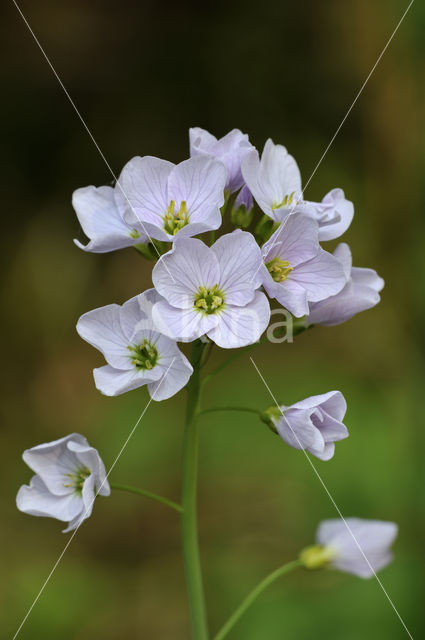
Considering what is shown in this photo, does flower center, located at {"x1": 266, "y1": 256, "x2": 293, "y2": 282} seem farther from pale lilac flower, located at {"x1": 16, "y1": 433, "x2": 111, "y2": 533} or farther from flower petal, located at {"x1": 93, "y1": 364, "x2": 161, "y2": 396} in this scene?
pale lilac flower, located at {"x1": 16, "y1": 433, "x2": 111, "y2": 533}

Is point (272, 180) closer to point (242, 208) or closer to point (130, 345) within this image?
point (242, 208)

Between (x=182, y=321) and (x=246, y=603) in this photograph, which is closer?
(x=182, y=321)

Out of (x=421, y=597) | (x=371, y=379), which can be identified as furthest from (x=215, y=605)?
(x=371, y=379)

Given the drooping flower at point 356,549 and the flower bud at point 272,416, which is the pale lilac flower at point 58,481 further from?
the drooping flower at point 356,549

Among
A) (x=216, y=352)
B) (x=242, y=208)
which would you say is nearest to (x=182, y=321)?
(x=242, y=208)

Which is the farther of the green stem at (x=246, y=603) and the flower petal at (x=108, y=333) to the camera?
the green stem at (x=246, y=603)

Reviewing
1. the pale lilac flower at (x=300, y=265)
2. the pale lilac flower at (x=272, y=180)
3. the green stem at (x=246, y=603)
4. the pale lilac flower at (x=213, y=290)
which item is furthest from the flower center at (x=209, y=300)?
the green stem at (x=246, y=603)
